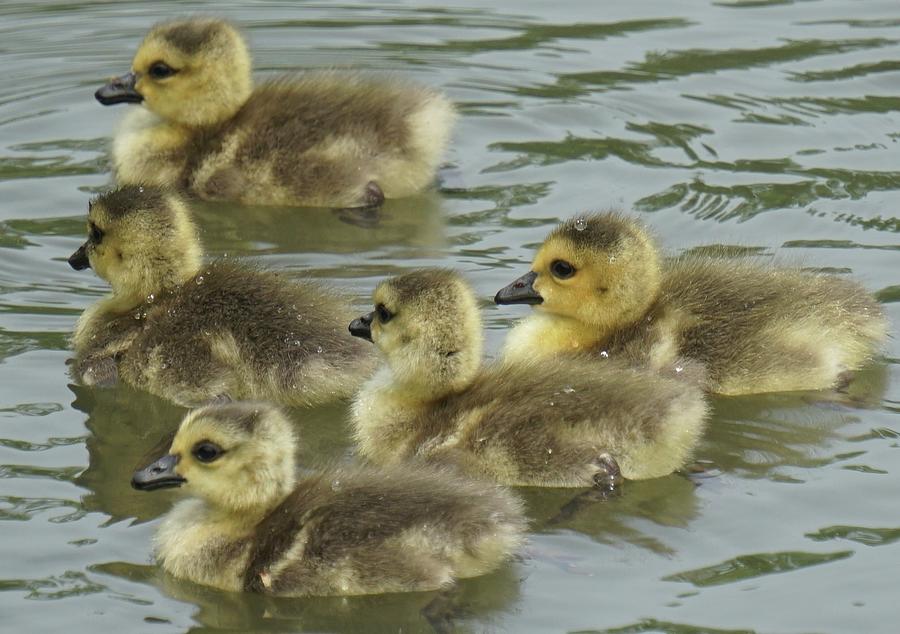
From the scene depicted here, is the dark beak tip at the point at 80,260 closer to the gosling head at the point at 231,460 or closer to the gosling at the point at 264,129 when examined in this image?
the gosling at the point at 264,129

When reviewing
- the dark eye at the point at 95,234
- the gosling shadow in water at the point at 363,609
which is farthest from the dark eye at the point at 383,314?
the dark eye at the point at 95,234

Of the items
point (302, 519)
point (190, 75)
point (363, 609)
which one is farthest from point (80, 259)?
point (363, 609)

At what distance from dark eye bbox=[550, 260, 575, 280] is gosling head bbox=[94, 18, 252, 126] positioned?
8.17 ft

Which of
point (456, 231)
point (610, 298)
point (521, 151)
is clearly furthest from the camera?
point (521, 151)

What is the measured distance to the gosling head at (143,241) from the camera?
22.2 ft

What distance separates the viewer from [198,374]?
6.57m

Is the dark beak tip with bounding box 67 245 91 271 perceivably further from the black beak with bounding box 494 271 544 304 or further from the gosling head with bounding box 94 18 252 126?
the gosling head with bounding box 94 18 252 126

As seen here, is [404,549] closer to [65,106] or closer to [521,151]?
[521,151]

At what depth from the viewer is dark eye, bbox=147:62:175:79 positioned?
28.3ft

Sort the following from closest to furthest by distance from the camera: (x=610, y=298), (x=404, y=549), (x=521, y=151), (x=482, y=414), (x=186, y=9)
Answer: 1. (x=404, y=549)
2. (x=482, y=414)
3. (x=610, y=298)
4. (x=521, y=151)
5. (x=186, y=9)

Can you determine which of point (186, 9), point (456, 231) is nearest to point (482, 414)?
point (456, 231)

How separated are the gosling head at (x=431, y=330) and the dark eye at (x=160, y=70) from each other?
2.95 m

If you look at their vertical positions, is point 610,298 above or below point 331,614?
above

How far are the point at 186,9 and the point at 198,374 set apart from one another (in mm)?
4857
